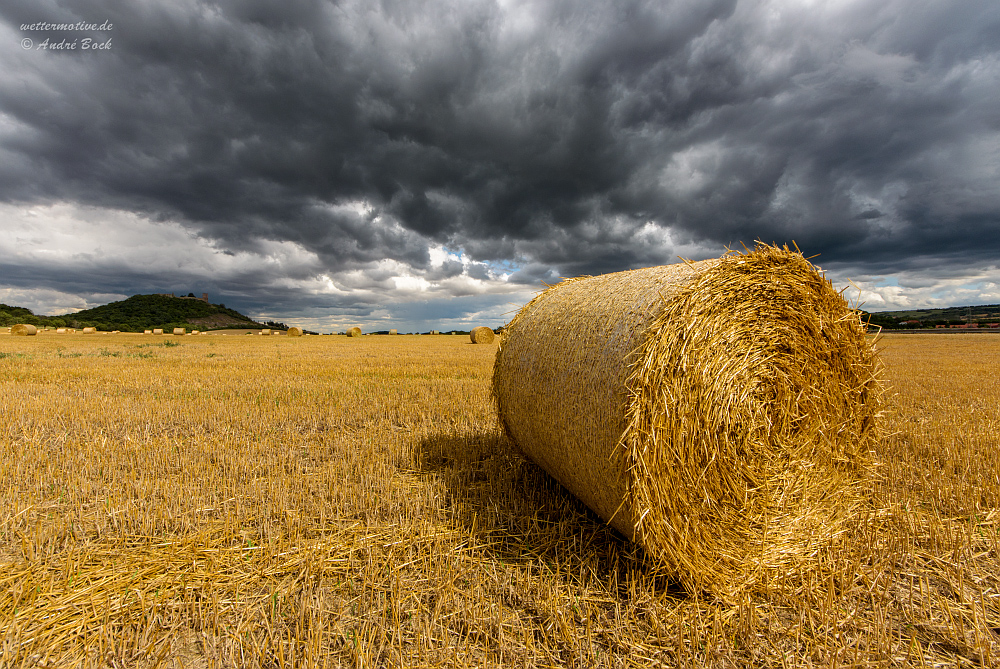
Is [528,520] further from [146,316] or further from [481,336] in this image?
[146,316]

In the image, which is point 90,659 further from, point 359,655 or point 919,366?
point 919,366

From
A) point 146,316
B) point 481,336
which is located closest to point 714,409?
point 481,336

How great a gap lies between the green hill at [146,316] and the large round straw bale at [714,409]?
6310 cm

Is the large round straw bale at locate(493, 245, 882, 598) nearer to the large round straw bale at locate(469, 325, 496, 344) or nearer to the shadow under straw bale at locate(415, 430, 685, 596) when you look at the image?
the shadow under straw bale at locate(415, 430, 685, 596)

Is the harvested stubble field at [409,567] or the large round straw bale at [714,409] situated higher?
the large round straw bale at [714,409]

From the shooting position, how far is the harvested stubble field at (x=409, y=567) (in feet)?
7.66

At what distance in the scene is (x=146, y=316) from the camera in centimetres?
7238

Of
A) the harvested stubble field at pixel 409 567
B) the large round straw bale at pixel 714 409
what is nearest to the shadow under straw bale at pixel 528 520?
the harvested stubble field at pixel 409 567

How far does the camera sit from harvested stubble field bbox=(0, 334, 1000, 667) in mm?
2334

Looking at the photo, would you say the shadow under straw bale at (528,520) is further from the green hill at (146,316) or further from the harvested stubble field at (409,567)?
the green hill at (146,316)

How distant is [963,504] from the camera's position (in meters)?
3.93

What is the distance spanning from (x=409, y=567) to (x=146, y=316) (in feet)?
296

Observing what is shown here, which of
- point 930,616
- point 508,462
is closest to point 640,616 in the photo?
point 930,616

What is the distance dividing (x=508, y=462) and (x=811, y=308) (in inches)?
131
